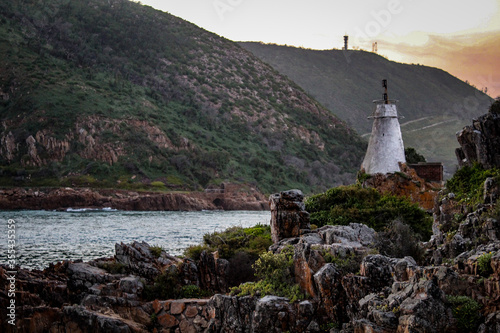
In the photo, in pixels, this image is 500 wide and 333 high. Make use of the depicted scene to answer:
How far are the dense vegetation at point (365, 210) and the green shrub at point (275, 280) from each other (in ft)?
19.1

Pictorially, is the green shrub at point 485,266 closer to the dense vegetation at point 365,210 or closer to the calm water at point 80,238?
the dense vegetation at point 365,210

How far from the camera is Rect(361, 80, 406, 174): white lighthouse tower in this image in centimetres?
3133

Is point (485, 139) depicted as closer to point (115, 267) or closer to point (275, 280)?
point (275, 280)

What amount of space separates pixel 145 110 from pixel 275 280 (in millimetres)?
89662

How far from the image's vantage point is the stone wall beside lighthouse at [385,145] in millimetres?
31328

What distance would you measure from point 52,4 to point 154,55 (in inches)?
1005

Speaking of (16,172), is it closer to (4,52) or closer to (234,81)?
(4,52)

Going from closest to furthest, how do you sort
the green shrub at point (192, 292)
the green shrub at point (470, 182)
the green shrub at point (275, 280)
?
the green shrub at point (275, 280) < the green shrub at point (470, 182) < the green shrub at point (192, 292)

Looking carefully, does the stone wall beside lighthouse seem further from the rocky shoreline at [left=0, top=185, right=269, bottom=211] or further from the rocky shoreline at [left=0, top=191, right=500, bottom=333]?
the rocky shoreline at [left=0, top=185, right=269, bottom=211]

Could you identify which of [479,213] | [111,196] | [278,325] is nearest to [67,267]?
[278,325]

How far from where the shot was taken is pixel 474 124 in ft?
65.3

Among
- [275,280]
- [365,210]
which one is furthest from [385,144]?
[275,280]

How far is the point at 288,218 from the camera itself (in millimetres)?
21031

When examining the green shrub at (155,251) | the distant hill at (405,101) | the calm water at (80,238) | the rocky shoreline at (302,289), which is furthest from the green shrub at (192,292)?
the distant hill at (405,101)
